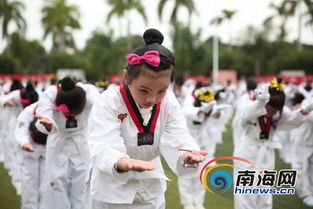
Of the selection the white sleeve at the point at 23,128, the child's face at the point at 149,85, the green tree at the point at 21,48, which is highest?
the green tree at the point at 21,48

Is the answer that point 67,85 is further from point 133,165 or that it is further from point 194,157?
point 133,165

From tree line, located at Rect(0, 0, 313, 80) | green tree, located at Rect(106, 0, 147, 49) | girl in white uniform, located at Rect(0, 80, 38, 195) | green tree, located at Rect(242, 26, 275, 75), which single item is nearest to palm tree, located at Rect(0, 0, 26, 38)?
tree line, located at Rect(0, 0, 313, 80)

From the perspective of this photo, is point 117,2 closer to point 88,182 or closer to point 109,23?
point 109,23

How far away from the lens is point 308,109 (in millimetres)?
4969

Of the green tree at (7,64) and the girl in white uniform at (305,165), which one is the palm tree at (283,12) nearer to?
the green tree at (7,64)

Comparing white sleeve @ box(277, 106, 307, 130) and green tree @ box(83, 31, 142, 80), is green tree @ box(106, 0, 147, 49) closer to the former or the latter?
green tree @ box(83, 31, 142, 80)

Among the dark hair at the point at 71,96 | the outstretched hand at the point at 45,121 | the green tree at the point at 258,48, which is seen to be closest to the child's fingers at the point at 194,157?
the outstretched hand at the point at 45,121

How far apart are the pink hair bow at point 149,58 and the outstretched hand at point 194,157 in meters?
0.57

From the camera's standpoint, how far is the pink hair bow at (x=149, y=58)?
2.48 meters

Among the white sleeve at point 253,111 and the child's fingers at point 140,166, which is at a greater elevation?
the white sleeve at point 253,111

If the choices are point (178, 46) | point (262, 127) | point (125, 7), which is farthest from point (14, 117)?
point (178, 46)

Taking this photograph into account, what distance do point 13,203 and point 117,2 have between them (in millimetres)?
28731

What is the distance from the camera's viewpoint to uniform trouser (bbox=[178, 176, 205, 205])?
654 centimetres

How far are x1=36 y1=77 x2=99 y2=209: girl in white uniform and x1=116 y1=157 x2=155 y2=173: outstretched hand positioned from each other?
2.59 m
